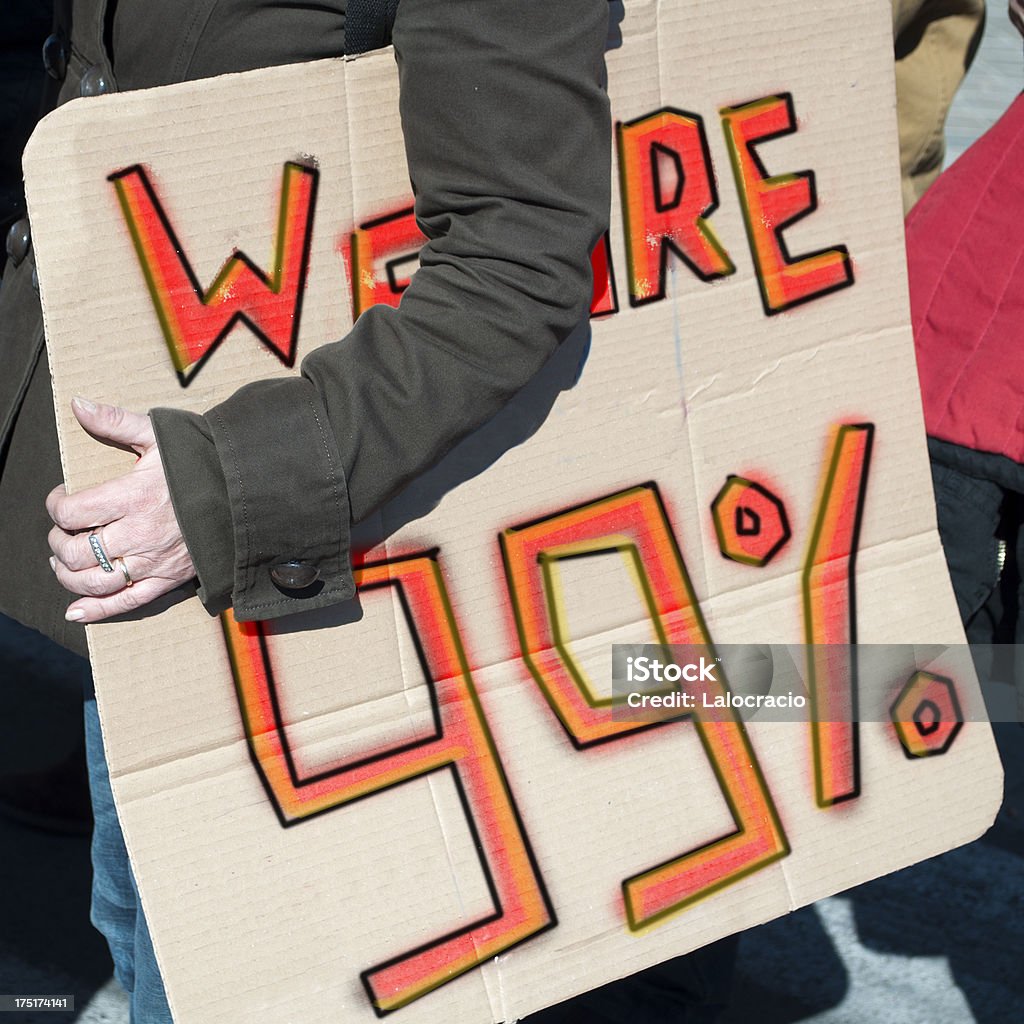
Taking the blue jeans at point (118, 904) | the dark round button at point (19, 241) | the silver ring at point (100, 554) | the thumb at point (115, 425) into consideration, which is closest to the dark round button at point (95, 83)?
the dark round button at point (19, 241)

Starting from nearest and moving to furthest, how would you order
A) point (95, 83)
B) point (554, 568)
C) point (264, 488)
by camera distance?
point (264, 488) < point (95, 83) < point (554, 568)

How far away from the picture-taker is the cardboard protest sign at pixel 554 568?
122 centimetres

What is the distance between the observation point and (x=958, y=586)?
1618 mm

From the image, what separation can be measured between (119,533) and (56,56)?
530mm

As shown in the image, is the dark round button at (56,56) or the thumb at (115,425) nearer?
the thumb at (115,425)

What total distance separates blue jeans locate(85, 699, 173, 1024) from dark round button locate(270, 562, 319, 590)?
1.46ft

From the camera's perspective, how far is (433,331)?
1.12 metres

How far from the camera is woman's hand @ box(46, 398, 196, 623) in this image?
1.14 meters

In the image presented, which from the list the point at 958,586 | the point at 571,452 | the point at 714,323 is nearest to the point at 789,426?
the point at 714,323

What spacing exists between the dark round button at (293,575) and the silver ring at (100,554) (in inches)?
6.0

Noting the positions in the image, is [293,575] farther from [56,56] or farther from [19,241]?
[56,56]

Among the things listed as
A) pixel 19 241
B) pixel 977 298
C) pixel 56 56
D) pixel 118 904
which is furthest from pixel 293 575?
pixel 977 298

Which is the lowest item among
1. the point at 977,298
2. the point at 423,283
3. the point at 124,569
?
the point at 124,569

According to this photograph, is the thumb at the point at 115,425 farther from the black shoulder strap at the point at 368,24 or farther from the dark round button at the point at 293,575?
the black shoulder strap at the point at 368,24
